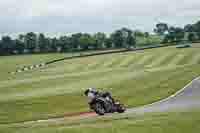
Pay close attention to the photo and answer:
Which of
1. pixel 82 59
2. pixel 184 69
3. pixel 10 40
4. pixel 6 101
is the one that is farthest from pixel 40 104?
pixel 10 40

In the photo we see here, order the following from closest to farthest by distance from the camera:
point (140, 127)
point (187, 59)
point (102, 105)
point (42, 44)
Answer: point (140, 127), point (102, 105), point (187, 59), point (42, 44)

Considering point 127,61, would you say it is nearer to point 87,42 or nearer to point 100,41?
point 87,42

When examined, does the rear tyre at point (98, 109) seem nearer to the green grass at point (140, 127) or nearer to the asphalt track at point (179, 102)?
the asphalt track at point (179, 102)

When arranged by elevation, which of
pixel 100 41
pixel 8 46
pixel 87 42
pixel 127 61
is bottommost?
pixel 127 61

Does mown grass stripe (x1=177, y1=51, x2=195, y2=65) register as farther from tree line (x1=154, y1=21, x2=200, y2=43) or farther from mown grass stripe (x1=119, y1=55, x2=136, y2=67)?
tree line (x1=154, y1=21, x2=200, y2=43)

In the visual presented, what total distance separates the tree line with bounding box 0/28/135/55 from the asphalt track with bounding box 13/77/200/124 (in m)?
91.4

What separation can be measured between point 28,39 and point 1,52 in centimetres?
1217

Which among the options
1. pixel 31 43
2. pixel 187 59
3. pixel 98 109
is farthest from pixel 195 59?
pixel 31 43

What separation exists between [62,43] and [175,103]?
100181mm

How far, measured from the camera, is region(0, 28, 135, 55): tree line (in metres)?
120

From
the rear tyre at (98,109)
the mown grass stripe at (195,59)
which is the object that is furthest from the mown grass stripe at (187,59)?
the rear tyre at (98,109)

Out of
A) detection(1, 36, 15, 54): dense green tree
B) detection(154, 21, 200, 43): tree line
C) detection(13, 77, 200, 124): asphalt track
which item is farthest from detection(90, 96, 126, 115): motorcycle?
detection(1, 36, 15, 54): dense green tree

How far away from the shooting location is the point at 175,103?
22766mm

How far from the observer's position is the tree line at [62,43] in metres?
120
